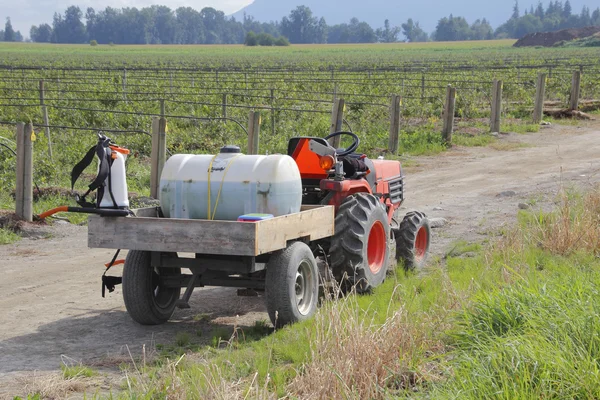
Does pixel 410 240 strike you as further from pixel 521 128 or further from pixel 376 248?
pixel 521 128

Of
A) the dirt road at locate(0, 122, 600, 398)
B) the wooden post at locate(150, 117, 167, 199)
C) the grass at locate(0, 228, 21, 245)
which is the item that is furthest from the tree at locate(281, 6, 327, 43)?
the grass at locate(0, 228, 21, 245)

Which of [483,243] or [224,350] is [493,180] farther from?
[224,350]

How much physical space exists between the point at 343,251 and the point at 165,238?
1.56 meters

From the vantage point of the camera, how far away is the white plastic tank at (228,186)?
630cm

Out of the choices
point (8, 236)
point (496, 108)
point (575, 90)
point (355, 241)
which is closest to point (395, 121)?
point (496, 108)

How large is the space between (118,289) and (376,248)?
96.2 inches

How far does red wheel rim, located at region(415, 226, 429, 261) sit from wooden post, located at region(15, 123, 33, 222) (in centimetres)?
504

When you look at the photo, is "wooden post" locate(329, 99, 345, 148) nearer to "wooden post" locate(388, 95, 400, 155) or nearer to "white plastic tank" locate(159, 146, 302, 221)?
"wooden post" locate(388, 95, 400, 155)

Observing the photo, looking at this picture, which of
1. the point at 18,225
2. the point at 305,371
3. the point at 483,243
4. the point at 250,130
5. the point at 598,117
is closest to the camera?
the point at 305,371

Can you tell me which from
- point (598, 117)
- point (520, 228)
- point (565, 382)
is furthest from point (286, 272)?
point (598, 117)

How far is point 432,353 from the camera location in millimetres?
5609

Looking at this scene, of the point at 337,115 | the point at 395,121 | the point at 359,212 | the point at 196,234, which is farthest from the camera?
the point at 395,121

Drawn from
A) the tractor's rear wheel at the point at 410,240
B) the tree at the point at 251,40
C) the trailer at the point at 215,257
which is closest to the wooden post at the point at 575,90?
the tractor's rear wheel at the point at 410,240

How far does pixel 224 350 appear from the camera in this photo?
597 centimetres
